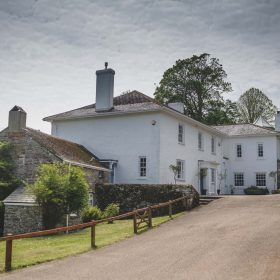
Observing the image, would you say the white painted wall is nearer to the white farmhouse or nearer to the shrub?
the white farmhouse

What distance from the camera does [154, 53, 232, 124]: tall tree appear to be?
5381cm

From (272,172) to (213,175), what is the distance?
325 inches

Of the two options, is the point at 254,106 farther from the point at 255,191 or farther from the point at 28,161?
the point at 28,161

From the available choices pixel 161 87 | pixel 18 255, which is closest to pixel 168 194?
pixel 18 255

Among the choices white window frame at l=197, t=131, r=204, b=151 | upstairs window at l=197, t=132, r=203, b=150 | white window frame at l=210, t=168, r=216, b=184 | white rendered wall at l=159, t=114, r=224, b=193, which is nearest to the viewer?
white rendered wall at l=159, t=114, r=224, b=193

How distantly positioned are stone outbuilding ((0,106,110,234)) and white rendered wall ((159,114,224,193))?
4.57 metres

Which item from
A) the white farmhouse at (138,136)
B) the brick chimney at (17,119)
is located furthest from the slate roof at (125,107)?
the brick chimney at (17,119)

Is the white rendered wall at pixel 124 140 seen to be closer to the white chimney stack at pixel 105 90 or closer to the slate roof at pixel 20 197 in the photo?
the white chimney stack at pixel 105 90

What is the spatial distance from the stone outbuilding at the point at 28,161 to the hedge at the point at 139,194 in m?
0.95

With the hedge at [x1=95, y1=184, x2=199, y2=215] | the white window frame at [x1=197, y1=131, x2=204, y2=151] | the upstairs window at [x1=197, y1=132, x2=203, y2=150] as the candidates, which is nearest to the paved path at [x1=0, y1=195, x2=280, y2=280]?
the hedge at [x1=95, y1=184, x2=199, y2=215]

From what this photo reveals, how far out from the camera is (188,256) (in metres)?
11.5

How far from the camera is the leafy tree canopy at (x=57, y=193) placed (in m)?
19.4

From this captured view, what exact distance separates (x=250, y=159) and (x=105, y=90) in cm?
2026

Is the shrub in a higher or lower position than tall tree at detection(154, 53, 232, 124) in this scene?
lower
